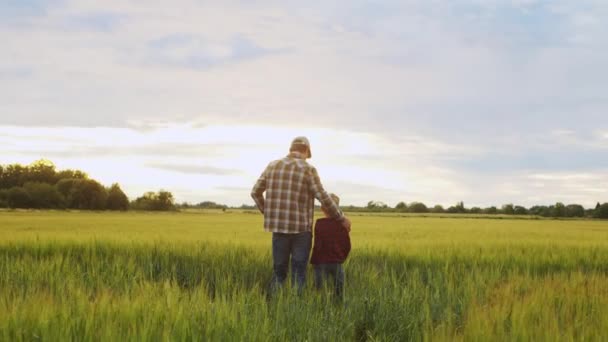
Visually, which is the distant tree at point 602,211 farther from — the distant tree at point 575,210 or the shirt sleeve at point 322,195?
the shirt sleeve at point 322,195

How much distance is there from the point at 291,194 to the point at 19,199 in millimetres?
66490

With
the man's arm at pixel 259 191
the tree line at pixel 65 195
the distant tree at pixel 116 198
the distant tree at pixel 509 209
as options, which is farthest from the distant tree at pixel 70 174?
the man's arm at pixel 259 191

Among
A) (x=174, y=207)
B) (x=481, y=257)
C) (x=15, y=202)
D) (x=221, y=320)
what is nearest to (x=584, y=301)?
(x=221, y=320)

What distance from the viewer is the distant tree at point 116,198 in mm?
70812

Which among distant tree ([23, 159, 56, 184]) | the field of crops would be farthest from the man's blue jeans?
distant tree ([23, 159, 56, 184])

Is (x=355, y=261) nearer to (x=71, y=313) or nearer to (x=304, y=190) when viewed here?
(x=304, y=190)

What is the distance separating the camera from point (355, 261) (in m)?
11.8

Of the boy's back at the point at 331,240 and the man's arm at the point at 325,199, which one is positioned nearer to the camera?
the man's arm at the point at 325,199

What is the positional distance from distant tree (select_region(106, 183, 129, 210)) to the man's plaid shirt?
66.9m

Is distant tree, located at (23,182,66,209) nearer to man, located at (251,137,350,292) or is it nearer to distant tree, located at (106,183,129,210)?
distant tree, located at (106,183,129,210)

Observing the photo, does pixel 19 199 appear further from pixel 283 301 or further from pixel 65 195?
pixel 283 301

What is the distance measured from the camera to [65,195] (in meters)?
71.7

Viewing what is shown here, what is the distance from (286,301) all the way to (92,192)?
69.0 metres

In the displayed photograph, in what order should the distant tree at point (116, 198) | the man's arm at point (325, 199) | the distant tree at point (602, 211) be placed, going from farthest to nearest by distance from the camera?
the distant tree at point (116, 198)
the distant tree at point (602, 211)
the man's arm at point (325, 199)
